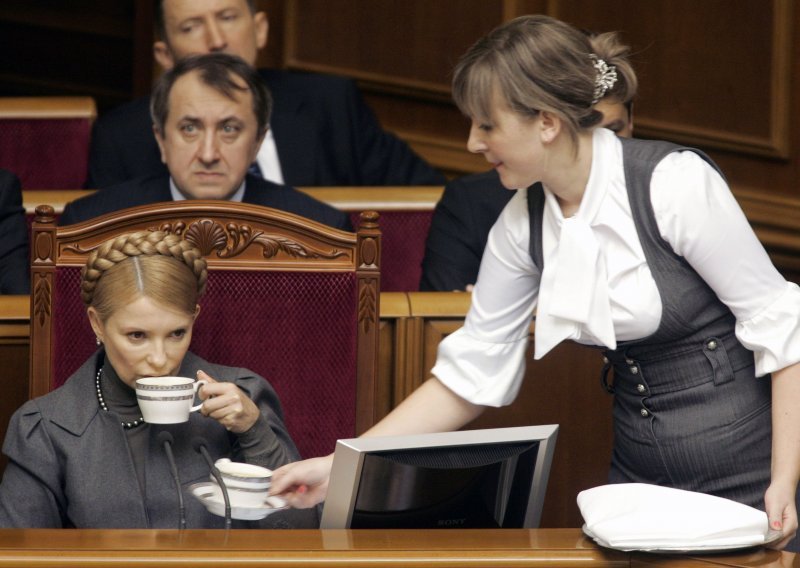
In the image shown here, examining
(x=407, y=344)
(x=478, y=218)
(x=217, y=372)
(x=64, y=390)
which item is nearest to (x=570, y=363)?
(x=407, y=344)

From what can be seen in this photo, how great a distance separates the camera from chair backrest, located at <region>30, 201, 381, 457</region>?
2459 millimetres

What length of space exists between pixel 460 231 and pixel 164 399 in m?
1.47

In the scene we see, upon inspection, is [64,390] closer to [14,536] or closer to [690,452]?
[14,536]

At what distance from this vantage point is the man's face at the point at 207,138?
3.01 metres

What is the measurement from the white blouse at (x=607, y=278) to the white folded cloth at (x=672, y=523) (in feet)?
1.24

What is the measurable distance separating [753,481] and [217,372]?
0.89 metres

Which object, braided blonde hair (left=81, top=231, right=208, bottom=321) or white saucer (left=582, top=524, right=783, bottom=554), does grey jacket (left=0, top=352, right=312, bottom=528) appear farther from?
white saucer (left=582, top=524, right=783, bottom=554)

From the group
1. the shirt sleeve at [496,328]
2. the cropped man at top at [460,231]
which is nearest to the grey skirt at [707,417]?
the shirt sleeve at [496,328]

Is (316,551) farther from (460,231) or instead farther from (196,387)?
(460,231)

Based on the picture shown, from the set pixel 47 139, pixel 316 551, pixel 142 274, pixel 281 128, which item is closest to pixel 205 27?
pixel 281 128

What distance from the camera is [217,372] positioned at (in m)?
2.18

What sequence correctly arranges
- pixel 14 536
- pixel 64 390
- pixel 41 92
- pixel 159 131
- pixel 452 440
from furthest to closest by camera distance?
pixel 41 92 < pixel 159 131 < pixel 64 390 < pixel 452 440 < pixel 14 536

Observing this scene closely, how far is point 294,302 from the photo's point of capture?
8.14 feet

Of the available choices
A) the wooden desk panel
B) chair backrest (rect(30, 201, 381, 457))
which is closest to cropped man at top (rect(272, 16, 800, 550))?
the wooden desk panel
